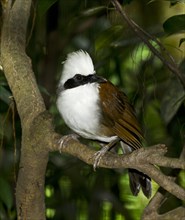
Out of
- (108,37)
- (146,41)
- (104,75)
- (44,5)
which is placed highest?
(44,5)

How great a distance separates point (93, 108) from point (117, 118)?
0.43 ft

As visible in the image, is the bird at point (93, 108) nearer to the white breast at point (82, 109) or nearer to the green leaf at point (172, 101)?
the white breast at point (82, 109)

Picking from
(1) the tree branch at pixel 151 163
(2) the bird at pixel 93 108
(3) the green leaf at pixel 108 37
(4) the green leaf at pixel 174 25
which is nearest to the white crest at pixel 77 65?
(2) the bird at pixel 93 108

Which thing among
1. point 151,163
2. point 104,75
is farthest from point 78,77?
point 151,163

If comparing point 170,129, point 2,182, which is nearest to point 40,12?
point 2,182

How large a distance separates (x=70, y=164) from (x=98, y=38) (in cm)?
102

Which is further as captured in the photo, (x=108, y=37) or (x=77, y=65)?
(x=108, y=37)

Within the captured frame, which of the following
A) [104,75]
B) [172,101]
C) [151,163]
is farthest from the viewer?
[104,75]

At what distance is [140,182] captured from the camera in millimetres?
2955

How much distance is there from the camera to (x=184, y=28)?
2770 millimetres

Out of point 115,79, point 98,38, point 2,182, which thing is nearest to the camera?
point 2,182

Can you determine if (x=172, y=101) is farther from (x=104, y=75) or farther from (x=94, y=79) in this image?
(x=104, y=75)

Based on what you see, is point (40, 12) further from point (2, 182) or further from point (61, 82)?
point (2, 182)

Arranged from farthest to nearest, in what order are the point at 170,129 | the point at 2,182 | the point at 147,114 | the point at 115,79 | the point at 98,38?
the point at 115,79
the point at 147,114
the point at 170,129
the point at 98,38
the point at 2,182
